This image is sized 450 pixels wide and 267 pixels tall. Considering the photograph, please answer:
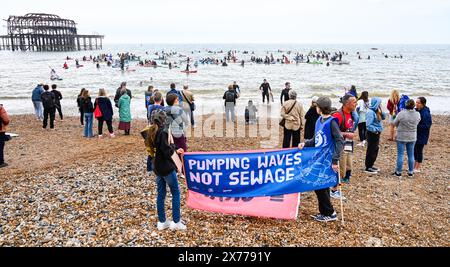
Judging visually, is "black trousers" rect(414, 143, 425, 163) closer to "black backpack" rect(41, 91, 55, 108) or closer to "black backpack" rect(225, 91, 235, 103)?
"black backpack" rect(225, 91, 235, 103)

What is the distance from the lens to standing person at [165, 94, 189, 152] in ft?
21.6

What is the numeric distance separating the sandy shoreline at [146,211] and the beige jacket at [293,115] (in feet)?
5.76

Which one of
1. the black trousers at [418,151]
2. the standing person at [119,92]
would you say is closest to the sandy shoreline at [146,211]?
the black trousers at [418,151]

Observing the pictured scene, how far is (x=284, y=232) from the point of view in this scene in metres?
4.91

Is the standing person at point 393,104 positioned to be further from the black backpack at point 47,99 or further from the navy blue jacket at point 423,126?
the black backpack at point 47,99

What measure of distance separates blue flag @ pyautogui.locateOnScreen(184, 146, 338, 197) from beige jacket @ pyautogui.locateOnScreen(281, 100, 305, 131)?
2.93m

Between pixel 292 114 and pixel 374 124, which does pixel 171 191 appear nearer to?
pixel 292 114

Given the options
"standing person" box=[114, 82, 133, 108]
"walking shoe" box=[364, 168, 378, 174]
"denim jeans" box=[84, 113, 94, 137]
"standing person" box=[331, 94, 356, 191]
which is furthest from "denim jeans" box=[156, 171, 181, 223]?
"denim jeans" box=[84, 113, 94, 137]

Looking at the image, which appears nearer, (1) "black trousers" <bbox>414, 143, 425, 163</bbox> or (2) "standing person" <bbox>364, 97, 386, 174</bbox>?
(2) "standing person" <bbox>364, 97, 386, 174</bbox>

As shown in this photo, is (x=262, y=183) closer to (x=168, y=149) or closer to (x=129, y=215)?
(x=168, y=149)

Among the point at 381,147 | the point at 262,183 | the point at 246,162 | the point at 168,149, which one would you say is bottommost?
the point at 381,147

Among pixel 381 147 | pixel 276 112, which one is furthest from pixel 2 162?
pixel 276 112

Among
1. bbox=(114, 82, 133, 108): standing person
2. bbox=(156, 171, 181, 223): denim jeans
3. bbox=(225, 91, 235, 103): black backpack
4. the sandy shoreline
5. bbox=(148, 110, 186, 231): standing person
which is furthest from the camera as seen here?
bbox=(225, 91, 235, 103): black backpack
